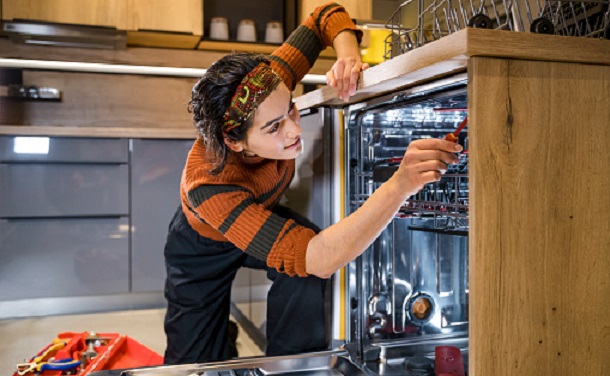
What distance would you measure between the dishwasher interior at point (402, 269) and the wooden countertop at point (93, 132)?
1612 millimetres

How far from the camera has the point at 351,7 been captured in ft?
10.4

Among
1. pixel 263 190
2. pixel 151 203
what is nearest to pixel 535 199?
pixel 263 190

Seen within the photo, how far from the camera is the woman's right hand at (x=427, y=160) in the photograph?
2.58ft

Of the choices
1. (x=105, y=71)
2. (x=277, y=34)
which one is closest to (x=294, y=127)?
(x=277, y=34)

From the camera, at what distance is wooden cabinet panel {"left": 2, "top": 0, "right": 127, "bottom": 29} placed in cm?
270

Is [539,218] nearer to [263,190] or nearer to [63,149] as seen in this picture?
[263,190]

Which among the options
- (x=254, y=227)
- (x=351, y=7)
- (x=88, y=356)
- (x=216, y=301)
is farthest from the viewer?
(x=351, y=7)

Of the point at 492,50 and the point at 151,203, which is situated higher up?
the point at 492,50

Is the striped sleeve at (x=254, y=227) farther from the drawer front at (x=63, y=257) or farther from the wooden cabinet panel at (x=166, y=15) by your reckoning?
the wooden cabinet panel at (x=166, y=15)

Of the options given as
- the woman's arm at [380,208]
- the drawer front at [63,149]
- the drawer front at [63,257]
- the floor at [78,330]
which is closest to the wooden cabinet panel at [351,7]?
the drawer front at [63,149]

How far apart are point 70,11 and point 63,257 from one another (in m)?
1.19

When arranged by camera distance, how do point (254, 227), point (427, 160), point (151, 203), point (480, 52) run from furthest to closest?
point (151, 203), point (254, 227), point (427, 160), point (480, 52)

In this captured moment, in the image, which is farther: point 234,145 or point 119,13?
point 119,13

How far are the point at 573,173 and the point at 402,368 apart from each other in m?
0.65
